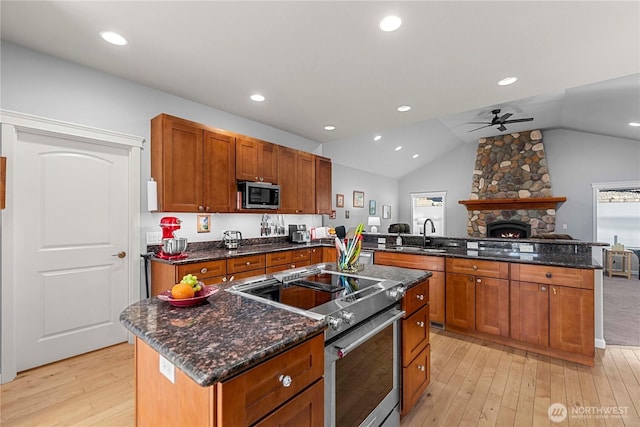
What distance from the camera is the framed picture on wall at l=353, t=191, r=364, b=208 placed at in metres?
8.18

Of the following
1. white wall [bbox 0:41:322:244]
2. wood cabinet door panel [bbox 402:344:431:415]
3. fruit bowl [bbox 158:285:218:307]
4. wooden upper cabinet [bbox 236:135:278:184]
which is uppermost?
white wall [bbox 0:41:322:244]

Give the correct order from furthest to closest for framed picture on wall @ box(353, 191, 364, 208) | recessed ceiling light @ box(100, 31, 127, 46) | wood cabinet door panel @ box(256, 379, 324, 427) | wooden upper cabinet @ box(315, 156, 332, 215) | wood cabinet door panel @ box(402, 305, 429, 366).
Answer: framed picture on wall @ box(353, 191, 364, 208)
wooden upper cabinet @ box(315, 156, 332, 215)
recessed ceiling light @ box(100, 31, 127, 46)
wood cabinet door panel @ box(402, 305, 429, 366)
wood cabinet door panel @ box(256, 379, 324, 427)

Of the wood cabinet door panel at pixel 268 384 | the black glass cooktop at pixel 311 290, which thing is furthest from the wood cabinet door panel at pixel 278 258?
the wood cabinet door panel at pixel 268 384

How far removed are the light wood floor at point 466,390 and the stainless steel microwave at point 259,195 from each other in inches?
77.9

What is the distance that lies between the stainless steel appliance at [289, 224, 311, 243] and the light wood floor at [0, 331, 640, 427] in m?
2.41

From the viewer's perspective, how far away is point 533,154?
746 cm

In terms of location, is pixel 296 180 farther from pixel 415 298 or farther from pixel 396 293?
pixel 396 293

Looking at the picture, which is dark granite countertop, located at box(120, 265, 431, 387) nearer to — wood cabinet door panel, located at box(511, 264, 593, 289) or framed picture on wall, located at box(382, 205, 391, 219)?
wood cabinet door panel, located at box(511, 264, 593, 289)

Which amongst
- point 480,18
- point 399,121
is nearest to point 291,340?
point 480,18

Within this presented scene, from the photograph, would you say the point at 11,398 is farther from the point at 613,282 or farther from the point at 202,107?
the point at 613,282

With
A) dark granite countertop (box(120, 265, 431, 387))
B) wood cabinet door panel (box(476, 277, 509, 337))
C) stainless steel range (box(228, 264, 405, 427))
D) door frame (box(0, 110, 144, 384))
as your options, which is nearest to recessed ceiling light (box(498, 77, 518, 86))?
wood cabinet door panel (box(476, 277, 509, 337))

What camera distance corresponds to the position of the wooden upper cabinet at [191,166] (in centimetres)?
303

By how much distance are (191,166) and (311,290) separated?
231cm

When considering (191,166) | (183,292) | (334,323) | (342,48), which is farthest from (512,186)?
(183,292)
